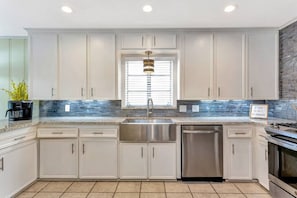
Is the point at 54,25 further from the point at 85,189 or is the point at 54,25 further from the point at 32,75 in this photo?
the point at 85,189

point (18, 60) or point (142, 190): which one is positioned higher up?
point (18, 60)

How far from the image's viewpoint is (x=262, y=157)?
126 inches

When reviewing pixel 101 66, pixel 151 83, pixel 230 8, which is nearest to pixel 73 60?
pixel 101 66

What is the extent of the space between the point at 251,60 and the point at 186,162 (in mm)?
1906

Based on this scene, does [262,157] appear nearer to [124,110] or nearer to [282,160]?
[282,160]

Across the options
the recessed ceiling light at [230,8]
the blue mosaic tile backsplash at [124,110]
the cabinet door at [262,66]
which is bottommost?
the blue mosaic tile backsplash at [124,110]

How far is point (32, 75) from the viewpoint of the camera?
375cm

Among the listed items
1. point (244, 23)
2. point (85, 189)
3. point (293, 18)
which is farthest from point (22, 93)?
point (293, 18)

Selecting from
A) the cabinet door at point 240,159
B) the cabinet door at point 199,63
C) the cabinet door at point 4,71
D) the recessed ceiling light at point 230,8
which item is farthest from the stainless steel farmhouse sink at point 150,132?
the cabinet door at point 4,71

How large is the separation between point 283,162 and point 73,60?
3.21 metres

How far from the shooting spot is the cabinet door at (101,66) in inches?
147

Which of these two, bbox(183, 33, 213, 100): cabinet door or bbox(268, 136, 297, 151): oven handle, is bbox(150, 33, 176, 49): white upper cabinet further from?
bbox(268, 136, 297, 151): oven handle

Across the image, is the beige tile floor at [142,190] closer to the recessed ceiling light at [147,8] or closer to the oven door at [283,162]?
the oven door at [283,162]

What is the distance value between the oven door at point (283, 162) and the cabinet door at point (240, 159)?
1.75 feet
